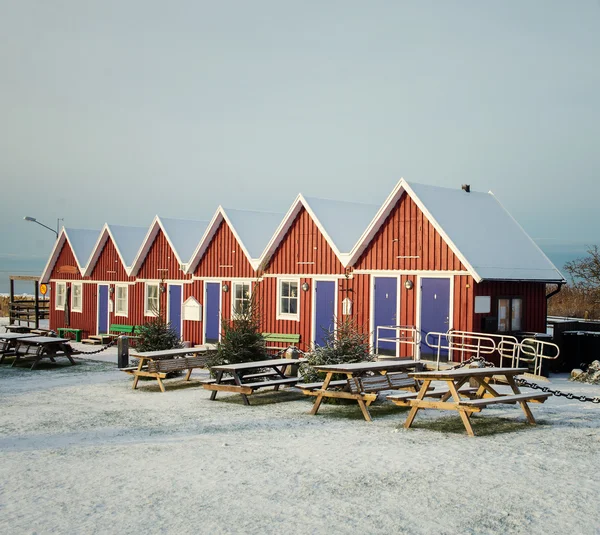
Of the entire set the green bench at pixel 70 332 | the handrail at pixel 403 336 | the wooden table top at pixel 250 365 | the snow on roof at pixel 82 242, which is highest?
the snow on roof at pixel 82 242

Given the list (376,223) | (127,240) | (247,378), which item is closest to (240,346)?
(247,378)

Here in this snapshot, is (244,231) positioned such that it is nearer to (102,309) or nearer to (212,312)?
(212,312)

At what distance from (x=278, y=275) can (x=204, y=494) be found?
1644 centimetres

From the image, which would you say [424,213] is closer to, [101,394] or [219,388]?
[219,388]

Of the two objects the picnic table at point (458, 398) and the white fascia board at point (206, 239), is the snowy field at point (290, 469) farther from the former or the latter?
the white fascia board at point (206, 239)

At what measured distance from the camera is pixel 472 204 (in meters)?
22.4

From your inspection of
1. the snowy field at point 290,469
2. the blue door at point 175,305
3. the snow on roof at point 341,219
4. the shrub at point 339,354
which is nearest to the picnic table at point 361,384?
the snowy field at point 290,469

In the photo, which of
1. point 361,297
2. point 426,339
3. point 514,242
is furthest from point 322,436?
point 514,242

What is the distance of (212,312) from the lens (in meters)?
26.5

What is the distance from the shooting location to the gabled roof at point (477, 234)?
1930cm

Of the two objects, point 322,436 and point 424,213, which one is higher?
point 424,213

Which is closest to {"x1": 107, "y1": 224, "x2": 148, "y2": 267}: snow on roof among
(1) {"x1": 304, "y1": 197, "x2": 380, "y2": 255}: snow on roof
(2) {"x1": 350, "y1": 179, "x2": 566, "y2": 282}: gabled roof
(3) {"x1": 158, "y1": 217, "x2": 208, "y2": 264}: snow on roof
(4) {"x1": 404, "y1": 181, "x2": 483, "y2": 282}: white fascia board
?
(3) {"x1": 158, "y1": 217, "x2": 208, "y2": 264}: snow on roof

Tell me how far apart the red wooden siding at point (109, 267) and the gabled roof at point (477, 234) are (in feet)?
42.1

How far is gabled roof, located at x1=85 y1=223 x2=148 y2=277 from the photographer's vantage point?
30.8 m
